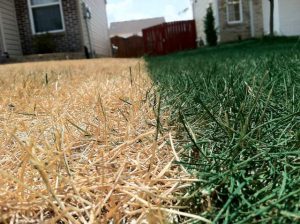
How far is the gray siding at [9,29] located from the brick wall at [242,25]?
957cm

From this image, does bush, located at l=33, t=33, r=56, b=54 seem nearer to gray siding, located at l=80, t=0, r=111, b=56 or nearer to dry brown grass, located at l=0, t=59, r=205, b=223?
gray siding, located at l=80, t=0, r=111, b=56

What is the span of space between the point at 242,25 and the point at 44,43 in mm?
9835

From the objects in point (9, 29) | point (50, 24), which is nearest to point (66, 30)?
point (50, 24)

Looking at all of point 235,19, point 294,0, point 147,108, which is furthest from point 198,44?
point 147,108

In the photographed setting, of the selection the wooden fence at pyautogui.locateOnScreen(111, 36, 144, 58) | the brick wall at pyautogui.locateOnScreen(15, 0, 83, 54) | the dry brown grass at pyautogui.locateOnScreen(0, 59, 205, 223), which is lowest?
the dry brown grass at pyautogui.locateOnScreen(0, 59, 205, 223)

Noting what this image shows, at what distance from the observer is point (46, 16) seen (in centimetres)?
1399

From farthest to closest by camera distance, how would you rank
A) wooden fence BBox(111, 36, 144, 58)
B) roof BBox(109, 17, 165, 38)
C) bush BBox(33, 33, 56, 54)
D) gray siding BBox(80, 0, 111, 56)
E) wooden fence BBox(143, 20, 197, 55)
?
roof BBox(109, 17, 165, 38) → wooden fence BBox(111, 36, 144, 58) → wooden fence BBox(143, 20, 197, 55) → gray siding BBox(80, 0, 111, 56) → bush BBox(33, 33, 56, 54)

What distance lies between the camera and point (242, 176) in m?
0.74

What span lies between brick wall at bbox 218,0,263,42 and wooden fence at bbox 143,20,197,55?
7.27 ft

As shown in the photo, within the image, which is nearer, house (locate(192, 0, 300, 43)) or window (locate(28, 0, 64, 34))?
window (locate(28, 0, 64, 34))

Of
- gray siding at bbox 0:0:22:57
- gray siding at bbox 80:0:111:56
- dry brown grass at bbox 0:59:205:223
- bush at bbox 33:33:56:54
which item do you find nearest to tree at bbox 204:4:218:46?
gray siding at bbox 80:0:111:56

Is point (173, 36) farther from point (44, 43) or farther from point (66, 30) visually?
point (44, 43)

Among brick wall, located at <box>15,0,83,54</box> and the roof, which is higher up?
the roof

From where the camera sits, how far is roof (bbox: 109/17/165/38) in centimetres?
4841
